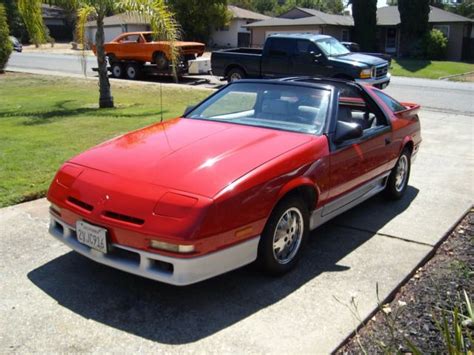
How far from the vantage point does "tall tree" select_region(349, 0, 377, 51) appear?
3703cm

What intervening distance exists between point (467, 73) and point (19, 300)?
30114mm

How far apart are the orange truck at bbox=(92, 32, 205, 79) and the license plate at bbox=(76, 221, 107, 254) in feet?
54.8

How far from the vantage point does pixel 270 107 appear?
4902 mm

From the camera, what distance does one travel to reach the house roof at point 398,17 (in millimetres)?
39031

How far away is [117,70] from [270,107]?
60.0 ft

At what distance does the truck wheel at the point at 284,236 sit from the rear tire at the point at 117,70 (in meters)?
19.1

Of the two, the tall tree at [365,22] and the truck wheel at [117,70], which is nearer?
the truck wheel at [117,70]

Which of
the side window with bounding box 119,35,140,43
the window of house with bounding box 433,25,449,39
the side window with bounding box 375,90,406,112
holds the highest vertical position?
the window of house with bounding box 433,25,449,39

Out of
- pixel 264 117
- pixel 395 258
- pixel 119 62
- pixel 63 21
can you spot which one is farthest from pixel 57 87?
pixel 63 21

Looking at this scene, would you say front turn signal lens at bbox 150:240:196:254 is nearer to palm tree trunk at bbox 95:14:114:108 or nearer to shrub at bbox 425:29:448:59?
palm tree trunk at bbox 95:14:114:108

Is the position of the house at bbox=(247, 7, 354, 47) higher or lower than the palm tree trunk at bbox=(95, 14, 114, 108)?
higher

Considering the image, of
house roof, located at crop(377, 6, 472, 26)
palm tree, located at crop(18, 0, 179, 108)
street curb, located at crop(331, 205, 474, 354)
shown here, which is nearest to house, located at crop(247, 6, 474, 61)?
house roof, located at crop(377, 6, 472, 26)

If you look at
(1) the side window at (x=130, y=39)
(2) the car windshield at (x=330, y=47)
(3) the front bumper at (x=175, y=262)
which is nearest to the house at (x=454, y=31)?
(1) the side window at (x=130, y=39)

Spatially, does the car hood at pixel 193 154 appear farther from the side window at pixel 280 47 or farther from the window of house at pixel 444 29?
the window of house at pixel 444 29
